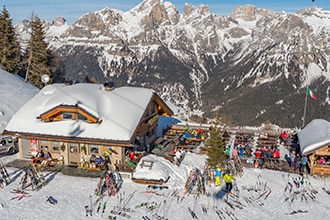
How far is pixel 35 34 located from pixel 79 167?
111 feet

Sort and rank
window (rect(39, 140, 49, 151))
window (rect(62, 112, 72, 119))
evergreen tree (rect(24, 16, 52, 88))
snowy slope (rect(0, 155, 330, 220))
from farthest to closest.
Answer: evergreen tree (rect(24, 16, 52, 88)), window (rect(62, 112, 72, 119)), window (rect(39, 140, 49, 151)), snowy slope (rect(0, 155, 330, 220))

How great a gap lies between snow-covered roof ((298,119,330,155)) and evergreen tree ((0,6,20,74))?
1635 inches

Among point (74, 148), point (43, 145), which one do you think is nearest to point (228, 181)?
point (74, 148)

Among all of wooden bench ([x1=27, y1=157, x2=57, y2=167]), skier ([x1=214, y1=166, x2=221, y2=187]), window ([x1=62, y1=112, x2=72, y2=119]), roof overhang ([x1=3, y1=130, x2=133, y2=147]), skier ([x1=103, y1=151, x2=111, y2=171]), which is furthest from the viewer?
window ([x1=62, y1=112, x2=72, y2=119])

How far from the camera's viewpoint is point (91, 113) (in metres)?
25.5

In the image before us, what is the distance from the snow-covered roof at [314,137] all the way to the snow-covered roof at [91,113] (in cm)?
1297

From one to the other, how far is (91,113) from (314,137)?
17.5 metres

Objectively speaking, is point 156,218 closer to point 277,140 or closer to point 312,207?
point 312,207

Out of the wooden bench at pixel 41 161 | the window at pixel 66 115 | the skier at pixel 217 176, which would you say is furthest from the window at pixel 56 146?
the skier at pixel 217 176

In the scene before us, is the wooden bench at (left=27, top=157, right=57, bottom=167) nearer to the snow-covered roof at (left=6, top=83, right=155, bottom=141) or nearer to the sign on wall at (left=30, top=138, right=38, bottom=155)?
the sign on wall at (left=30, top=138, right=38, bottom=155)

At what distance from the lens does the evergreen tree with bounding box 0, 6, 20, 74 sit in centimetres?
5072

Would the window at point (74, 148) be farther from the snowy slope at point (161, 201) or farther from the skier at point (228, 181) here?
the skier at point (228, 181)

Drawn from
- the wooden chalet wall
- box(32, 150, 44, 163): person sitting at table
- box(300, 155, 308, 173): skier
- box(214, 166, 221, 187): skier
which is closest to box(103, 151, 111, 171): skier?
box(32, 150, 44, 163): person sitting at table

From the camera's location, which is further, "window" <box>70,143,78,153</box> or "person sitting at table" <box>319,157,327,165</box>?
"person sitting at table" <box>319,157,327,165</box>
